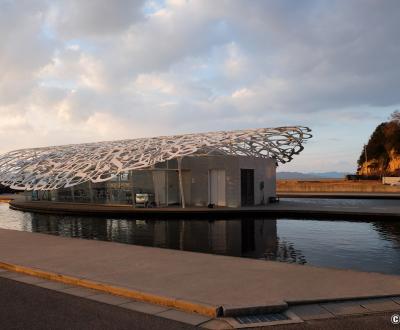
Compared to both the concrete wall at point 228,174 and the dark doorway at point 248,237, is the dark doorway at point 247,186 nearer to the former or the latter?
the concrete wall at point 228,174

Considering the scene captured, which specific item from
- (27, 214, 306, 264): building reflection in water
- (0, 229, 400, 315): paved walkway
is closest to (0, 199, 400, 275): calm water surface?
(27, 214, 306, 264): building reflection in water

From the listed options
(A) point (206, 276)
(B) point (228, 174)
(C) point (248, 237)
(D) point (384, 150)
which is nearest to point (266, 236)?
(C) point (248, 237)

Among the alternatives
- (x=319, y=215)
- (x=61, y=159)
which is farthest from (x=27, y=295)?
(x=61, y=159)

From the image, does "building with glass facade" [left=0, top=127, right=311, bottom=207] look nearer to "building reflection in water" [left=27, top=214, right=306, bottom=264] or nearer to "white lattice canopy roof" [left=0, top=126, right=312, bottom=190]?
"white lattice canopy roof" [left=0, top=126, right=312, bottom=190]

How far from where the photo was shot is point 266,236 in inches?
584

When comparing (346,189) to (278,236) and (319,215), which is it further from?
(278,236)

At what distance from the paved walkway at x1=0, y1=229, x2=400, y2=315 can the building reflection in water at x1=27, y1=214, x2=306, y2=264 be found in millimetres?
2526

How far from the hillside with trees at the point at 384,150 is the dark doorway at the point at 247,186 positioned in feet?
158

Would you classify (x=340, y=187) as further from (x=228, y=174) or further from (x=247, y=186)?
(x=228, y=174)

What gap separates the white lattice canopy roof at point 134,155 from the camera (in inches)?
931

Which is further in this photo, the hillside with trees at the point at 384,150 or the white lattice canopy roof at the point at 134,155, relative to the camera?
the hillside with trees at the point at 384,150

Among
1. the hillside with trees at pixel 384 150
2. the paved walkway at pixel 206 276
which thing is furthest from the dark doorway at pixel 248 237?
the hillside with trees at pixel 384 150

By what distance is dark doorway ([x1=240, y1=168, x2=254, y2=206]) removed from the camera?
86.6 ft

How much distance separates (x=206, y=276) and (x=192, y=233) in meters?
8.08
